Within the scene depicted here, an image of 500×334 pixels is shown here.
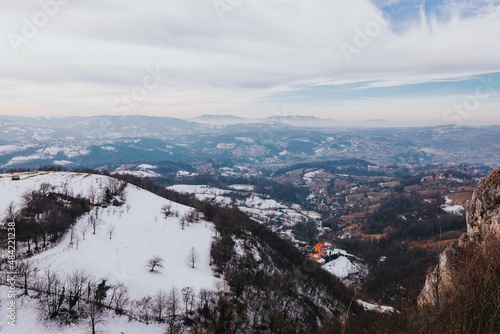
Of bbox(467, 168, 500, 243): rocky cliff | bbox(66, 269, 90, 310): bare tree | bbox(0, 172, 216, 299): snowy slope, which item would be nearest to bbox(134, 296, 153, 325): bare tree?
bbox(0, 172, 216, 299): snowy slope

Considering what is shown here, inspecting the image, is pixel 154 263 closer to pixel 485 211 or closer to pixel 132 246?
pixel 132 246

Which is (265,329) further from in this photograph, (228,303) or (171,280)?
(171,280)

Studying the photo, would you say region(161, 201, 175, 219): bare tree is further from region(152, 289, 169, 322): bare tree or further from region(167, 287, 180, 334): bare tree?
region(167, 287, 180, 334): bare tree

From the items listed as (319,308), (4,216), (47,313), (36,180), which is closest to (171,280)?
(47,313)

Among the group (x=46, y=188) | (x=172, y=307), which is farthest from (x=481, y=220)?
(x=46, y=188)

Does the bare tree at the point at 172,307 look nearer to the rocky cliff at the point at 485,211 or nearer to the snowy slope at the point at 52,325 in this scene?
the snowy slope at the point at 52,325
